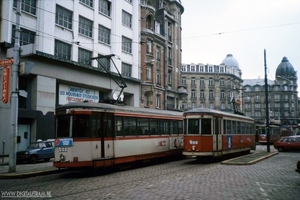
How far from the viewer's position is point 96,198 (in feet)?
29.9

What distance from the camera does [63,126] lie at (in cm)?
1452

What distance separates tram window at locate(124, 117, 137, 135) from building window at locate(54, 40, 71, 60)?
12.1 meters

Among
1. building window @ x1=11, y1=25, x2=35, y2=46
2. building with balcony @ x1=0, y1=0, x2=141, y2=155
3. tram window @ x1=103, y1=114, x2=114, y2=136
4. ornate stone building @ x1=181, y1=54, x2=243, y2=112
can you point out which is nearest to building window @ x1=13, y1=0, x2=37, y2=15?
building with balcony @ x1=0, y1=0, x2=141, y2=155

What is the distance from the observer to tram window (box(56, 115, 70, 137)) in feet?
47.2

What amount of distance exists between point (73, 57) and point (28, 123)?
6.78 m

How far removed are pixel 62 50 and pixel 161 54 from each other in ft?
56.2

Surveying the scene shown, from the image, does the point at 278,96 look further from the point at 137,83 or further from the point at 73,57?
the point at 73,57

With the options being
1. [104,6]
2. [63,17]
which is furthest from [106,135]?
[104,6]

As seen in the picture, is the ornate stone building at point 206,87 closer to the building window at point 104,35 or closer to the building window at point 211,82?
the building window at point 211,82

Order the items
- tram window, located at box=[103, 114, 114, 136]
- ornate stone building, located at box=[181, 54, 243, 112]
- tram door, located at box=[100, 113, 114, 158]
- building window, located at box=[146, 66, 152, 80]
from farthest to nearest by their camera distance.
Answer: ornate stone building, located at box=[181, 54, 243, 112], building window, located at box=[146, 66, 152, 80], tram window, located at box=[103, 114, 114, 136], tram door, located at box=[100, 113, 114, 158]

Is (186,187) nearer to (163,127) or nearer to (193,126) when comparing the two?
(193,126)

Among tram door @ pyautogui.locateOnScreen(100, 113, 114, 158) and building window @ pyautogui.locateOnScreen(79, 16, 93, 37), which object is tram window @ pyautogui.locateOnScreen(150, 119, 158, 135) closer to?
tram door @ pyautogui.locateOnScreen(100, 113, 114, 158)

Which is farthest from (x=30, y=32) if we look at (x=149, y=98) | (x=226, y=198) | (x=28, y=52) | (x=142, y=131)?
(x=226, y=198)

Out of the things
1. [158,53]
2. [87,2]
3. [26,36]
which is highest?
[87,2]
